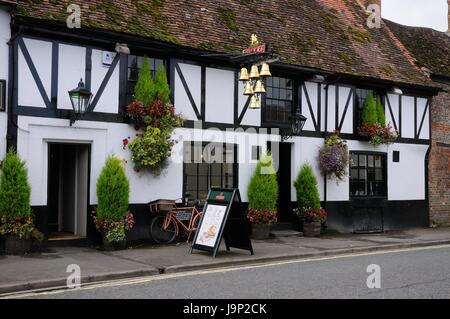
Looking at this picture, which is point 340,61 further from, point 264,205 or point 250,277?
point 250,277

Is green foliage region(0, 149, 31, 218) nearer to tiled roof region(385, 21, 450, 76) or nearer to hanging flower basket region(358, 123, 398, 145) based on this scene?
hanging flower basket region(358, 123, 398, 145)

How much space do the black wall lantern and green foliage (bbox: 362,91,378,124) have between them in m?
8.94

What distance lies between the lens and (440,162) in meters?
19.9

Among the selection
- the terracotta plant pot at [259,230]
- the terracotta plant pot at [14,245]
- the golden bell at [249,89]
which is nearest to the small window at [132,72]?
the golden bell at [249,89]

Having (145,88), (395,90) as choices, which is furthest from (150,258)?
(395,90)

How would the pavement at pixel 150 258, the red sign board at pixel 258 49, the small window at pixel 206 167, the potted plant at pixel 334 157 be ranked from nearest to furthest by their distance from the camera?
the pavement at pixel 150 258 → the red sign board at pixel 258 49 → the small window at pixel 206 167 → the potted plant at pixel 334 157

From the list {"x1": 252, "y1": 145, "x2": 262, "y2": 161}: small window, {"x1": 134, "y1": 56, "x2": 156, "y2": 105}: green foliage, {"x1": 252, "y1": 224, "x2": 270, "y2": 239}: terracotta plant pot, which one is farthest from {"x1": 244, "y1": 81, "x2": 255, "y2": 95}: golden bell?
{"x1": 252, "y1": 224, "x2": 270, "y2": 239}: terracotta plant pot

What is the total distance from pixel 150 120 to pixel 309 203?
527 centimetres

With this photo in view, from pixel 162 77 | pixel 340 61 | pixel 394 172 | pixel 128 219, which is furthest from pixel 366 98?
pixel 128 219

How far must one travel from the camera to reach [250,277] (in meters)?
9.46

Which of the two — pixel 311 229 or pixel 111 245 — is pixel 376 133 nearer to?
pixel 311 229

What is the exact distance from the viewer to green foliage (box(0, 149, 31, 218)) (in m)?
11.1

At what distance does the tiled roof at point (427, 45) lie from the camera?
810 inches

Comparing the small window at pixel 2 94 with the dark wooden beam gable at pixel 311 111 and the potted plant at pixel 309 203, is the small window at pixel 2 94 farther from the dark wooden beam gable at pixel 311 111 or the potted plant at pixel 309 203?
the dark wooden beam gable at pixel 311 111
